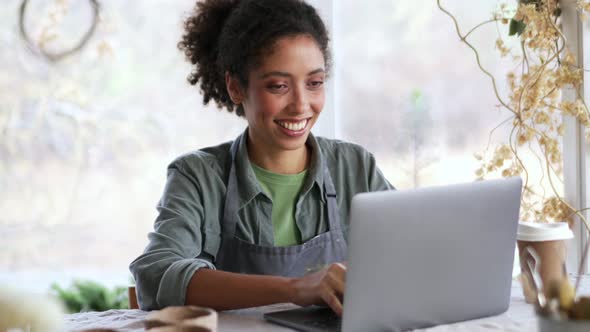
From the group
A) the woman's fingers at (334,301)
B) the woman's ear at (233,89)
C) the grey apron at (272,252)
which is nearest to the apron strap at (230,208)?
the grey apron at (272,252)

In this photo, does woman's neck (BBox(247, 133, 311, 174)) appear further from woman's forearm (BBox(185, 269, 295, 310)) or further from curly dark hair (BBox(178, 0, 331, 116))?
woman's forearm (BBox(185, 269, 295, 310))

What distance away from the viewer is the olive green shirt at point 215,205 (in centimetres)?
167

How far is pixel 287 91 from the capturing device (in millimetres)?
1954

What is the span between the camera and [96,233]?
316 cm

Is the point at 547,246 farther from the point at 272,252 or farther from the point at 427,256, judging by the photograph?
the point at 272,252

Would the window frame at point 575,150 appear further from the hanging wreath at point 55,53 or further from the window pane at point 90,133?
the hanging wreath at point 55,53

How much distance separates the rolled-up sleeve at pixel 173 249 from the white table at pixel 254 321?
0.06 meters

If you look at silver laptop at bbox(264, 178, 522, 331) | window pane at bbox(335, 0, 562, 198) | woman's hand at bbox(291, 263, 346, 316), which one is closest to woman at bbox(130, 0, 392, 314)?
woman's hand at bbox(291, 263, 346, 316)

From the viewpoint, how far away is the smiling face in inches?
76.5

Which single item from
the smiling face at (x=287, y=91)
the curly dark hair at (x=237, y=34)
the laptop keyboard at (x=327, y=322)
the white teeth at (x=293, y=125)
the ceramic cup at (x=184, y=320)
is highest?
the curly dark hair at (x=237, y=34)

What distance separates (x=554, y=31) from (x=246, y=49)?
0.97 meters

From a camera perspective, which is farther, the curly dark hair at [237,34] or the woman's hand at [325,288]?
the curly dark hair at [237,34]

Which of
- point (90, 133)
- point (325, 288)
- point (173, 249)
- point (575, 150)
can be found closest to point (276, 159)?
point (173, 249)

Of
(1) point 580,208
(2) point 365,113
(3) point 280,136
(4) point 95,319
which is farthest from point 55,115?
A: (1) point 580,208
